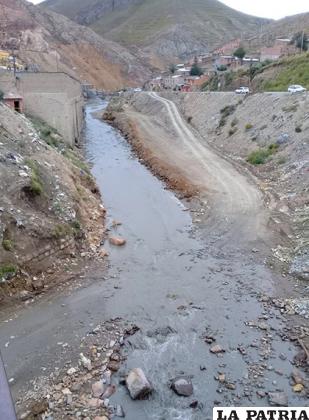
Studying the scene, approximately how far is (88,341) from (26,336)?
7.32 feet

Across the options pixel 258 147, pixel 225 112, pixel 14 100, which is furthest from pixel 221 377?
pixel 225 112

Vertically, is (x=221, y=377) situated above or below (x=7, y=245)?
below

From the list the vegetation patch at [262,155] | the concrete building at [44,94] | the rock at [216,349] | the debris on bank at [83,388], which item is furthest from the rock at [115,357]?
the concrete building at [44,94]

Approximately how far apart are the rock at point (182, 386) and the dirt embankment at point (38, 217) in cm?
745

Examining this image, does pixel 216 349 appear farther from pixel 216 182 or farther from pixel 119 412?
pixel 216 182

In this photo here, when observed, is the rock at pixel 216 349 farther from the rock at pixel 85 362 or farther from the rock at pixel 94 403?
the rock at pixel 94 403

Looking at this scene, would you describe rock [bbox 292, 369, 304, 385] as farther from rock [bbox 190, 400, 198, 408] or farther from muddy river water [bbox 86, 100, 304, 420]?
rock [bbox 190, 400, 198, 408]

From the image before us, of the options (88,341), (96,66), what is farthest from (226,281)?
(96,66)

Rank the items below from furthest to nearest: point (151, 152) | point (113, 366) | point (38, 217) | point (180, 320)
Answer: point (151, 152) < point (38, 217) < point (180, 320) < point (113, 366)

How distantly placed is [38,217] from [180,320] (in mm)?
8612

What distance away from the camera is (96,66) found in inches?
5886

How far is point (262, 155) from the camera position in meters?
40.1

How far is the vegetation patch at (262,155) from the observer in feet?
130

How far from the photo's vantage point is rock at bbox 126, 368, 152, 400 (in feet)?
45.4
